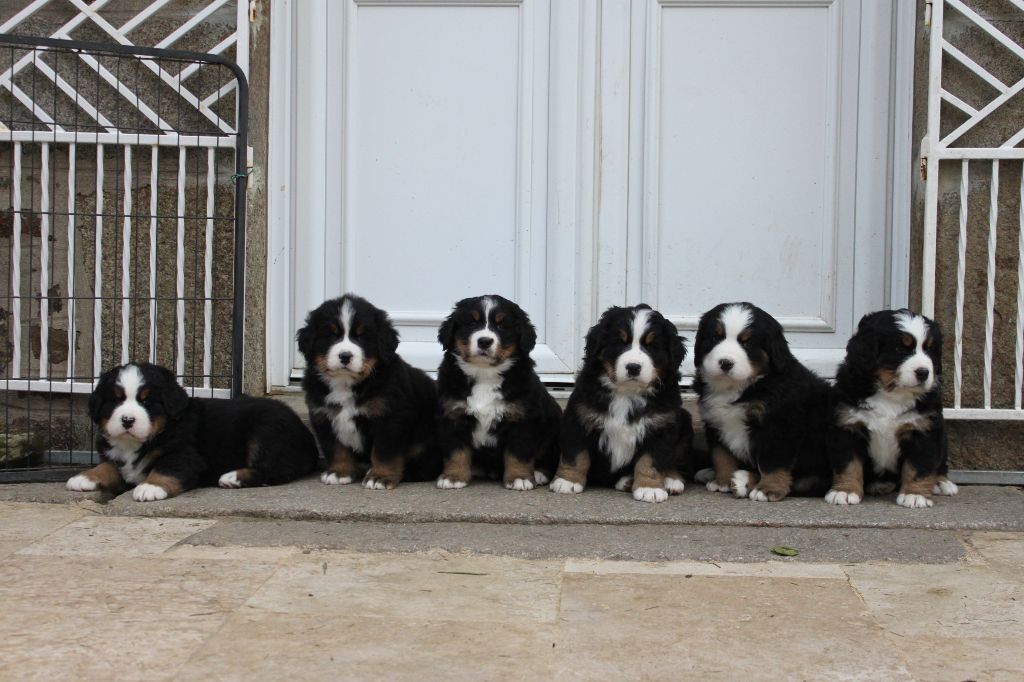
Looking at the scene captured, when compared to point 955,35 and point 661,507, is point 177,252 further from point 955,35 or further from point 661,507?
point 955,35

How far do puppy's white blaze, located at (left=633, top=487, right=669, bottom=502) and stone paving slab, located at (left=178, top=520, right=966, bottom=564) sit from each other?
0.31 metres

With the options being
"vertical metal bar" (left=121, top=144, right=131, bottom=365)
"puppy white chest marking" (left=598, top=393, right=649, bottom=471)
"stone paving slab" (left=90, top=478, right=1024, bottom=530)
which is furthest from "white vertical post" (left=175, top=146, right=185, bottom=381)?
"puppy white chest marking" (left=598, top=393, right=649, bottom=471)

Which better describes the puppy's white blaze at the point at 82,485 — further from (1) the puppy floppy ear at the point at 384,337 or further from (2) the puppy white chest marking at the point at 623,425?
(2) the puppy white chest marking at the point at 623,425

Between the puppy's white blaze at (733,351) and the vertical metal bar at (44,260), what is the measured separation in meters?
3.18

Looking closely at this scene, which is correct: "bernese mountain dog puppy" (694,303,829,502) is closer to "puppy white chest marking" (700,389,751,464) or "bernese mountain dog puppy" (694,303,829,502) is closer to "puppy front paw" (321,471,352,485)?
"puppy white chest marking" (700,389,751,464)

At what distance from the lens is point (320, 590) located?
3.31 meters

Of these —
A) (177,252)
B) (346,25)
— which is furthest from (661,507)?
(346,25)

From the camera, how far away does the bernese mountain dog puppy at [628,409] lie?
4555 mm

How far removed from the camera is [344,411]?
4.80m

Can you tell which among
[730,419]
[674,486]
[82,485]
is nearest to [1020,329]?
[730,419]

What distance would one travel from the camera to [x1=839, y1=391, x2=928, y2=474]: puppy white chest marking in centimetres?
444

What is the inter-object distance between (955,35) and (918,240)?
3.12ft

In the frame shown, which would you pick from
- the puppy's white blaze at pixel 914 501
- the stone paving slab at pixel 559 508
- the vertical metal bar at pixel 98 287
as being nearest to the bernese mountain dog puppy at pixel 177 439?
the stone paving slab at pixel 559 508

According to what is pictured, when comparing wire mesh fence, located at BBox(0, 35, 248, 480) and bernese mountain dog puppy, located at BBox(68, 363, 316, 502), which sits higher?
wire mesh fence, located at BBox(0, 35, 248, 480)
